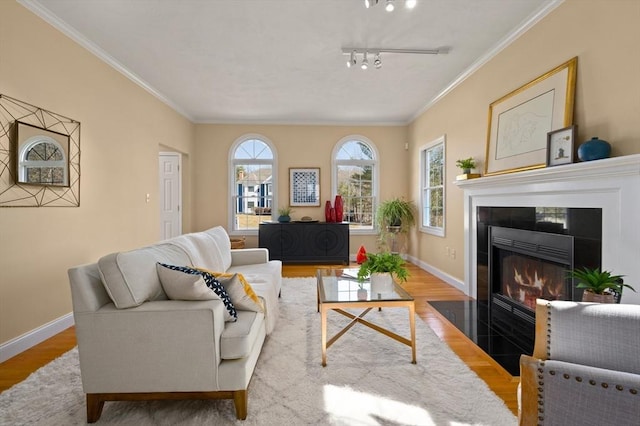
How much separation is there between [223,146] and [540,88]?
5.38 meters

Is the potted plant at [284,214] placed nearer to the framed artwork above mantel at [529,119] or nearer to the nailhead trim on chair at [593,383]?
the framed artwork above mantel at [529,119]

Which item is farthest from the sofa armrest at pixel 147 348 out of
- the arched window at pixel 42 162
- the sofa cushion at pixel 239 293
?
the arched window at pixel 42 162

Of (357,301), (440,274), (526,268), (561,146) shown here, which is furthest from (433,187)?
(357,301)

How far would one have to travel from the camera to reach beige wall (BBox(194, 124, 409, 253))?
6.66 metres

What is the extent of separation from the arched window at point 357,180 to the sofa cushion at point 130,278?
5.07 m

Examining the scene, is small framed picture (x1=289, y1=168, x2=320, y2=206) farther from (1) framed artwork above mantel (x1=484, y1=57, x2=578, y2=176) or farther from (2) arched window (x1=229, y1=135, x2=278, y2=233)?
(1) framed artwork above mantel (x1=484, y1=57, x2=578, y2=176)

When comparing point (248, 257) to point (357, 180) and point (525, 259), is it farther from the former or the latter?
point (357, 180)

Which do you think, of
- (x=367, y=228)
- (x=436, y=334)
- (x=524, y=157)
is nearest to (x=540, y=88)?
(x=524, y=157)

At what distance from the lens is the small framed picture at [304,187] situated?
Answer: 22.1ft

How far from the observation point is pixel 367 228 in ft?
22.7

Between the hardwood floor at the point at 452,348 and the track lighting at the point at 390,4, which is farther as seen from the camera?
the track lighting at the point at 390,4

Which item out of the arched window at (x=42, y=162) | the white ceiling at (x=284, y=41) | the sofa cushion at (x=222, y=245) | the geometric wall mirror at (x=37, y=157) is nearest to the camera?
the geometric wall mirror at (x=37, y=157)

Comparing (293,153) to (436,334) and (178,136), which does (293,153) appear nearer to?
(178,136)

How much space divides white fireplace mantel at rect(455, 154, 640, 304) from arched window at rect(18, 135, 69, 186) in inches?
163
